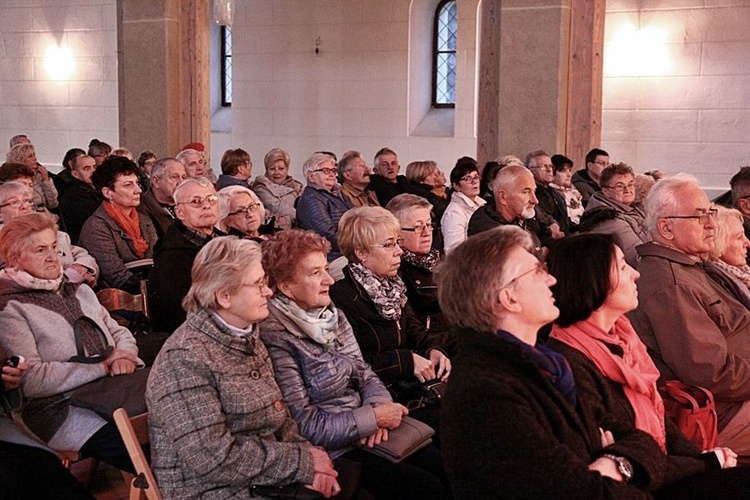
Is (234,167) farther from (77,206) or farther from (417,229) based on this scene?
(417,229)

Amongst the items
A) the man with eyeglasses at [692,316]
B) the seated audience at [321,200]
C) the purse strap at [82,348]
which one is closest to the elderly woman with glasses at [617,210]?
the man with eyeglasses at [692,316]

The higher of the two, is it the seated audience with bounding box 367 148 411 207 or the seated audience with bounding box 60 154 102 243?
the seated audience with bounding box 367 148 411 207

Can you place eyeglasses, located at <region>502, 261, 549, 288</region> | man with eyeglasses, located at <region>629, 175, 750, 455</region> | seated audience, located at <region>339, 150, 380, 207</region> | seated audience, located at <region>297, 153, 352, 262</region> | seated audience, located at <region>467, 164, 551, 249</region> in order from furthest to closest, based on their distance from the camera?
seated audience, located at <region>339, 150, 380, 207</region>, seated audience, located at <region>297, 153, 352, 262</region>, seated audience, located at <region>467, 164, 551, 249</region>, man with eyeglasses, located at <region>629, 175, 750, 455</region>, eyeglasses, located at <region>502, 261, 549, 288</region>

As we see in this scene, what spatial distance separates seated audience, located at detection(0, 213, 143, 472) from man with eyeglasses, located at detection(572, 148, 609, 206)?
564 centimetres

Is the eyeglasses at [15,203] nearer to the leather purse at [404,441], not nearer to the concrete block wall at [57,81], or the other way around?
the leather purse at [404,441]

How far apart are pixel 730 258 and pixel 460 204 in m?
2.47

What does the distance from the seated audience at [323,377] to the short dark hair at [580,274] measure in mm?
725

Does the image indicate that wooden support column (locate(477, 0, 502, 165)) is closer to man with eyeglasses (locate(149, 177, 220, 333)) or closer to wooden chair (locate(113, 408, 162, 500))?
man with eyeglasses (locate(149, 177, 220, 333))

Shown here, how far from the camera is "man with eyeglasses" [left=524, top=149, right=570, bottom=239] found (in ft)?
24.7

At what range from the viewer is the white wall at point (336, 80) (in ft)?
38.9

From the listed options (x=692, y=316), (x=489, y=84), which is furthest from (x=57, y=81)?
(x=692, y=316)

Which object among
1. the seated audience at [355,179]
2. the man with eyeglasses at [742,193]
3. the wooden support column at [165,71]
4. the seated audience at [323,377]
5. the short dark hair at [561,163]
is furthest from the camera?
the wooden support column at [165,71]

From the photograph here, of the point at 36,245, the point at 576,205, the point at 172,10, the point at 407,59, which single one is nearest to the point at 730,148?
the point at 576,205

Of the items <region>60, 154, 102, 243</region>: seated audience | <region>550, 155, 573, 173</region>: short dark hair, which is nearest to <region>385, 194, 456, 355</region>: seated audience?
<region>60, 154, 102, 243</region>: seated audience
